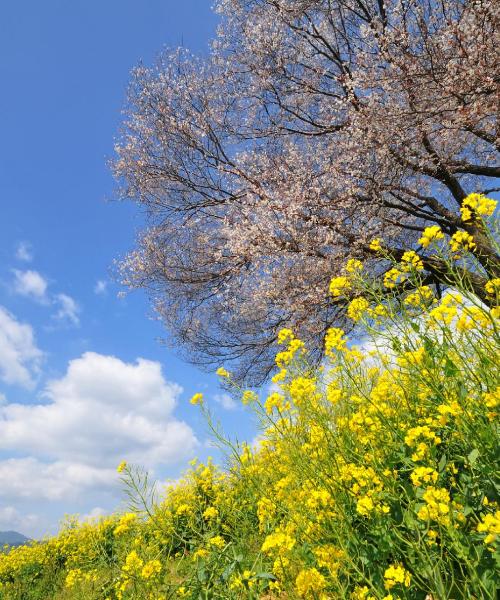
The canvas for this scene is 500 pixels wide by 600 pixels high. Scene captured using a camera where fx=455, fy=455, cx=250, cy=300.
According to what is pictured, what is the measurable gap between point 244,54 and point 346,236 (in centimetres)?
506

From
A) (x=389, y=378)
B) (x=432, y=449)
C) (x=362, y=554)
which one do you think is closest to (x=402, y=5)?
(x=389, y=378)

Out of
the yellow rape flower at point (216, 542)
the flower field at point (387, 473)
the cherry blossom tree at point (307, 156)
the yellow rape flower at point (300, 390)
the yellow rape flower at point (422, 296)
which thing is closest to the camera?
the flower field at point (387, 473)

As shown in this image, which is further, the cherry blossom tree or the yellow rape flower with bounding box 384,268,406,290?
the cherry blossom tree

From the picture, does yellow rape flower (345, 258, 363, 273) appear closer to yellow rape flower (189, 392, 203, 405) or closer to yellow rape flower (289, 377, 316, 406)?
yellow rape flower (289, 377, 316, 406)

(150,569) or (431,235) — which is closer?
(431,235)

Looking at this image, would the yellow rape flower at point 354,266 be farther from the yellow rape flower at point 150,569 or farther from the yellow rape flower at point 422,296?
the yellow rape flower at point 150,569

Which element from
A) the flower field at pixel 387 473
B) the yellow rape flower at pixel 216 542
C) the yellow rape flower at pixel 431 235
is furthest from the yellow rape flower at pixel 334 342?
the yellow rape flower at pixel 216 542

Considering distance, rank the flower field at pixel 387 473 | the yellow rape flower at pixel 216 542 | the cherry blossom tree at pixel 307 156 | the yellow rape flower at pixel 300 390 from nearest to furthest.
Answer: the flower field at pixel 387 473 → the yellow rape flower at pixel 300 390 → the yellow rape flower at pixel 216 542 → the cherry blossom tree at pixel 307 156

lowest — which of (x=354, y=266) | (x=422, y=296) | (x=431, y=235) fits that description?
(x=422, y=296)

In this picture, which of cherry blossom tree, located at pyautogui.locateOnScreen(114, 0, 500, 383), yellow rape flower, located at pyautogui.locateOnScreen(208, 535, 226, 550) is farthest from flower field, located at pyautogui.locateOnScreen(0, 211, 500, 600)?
cherry blossom tree, located at pyautogui.locateOnScreen(114, 0, 500, 383)

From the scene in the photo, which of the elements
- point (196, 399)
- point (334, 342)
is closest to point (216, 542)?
point (196, 399)

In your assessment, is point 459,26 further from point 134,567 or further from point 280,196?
point 134,567

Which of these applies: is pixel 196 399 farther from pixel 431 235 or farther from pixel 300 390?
pixel 431 235

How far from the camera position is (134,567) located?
2861mm
